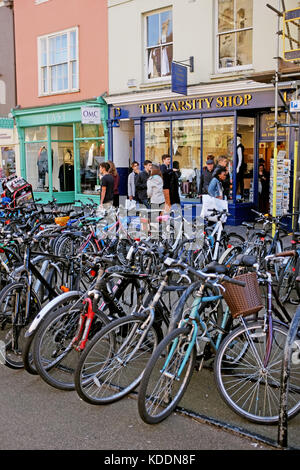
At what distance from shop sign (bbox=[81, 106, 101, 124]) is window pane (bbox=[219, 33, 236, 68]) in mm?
4226

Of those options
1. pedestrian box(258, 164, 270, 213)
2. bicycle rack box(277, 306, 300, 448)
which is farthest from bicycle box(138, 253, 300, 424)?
pedestrian box(258, 164, 270, 213)

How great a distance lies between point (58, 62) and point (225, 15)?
6.92 m

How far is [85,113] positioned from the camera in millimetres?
15000

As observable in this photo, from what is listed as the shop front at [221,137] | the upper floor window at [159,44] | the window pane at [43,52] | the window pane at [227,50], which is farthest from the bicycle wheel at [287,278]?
the window pane at [43,52]

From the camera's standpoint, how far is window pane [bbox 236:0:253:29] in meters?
12.5

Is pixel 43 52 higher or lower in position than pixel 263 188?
higher

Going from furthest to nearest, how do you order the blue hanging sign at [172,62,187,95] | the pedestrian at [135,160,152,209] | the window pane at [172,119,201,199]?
the window pane at [172,119,201,199] < the blue hanging sign at [172,62,187,95] < the pedestrian at [135,160,152,209]

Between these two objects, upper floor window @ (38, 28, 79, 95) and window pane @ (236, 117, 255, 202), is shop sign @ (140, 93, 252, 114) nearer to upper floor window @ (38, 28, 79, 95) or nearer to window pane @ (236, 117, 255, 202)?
window pane @ (236, 117, 255, 202)

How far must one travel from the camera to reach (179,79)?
42.9 feet

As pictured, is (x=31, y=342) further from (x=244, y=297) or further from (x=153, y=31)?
(x=153, y=31)

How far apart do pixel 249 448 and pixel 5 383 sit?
Answer: 2.19 m

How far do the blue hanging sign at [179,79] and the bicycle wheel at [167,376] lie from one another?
34.1 ft

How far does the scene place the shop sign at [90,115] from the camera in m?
15.0

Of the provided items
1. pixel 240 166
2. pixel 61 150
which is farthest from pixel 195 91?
pixel 61 150
